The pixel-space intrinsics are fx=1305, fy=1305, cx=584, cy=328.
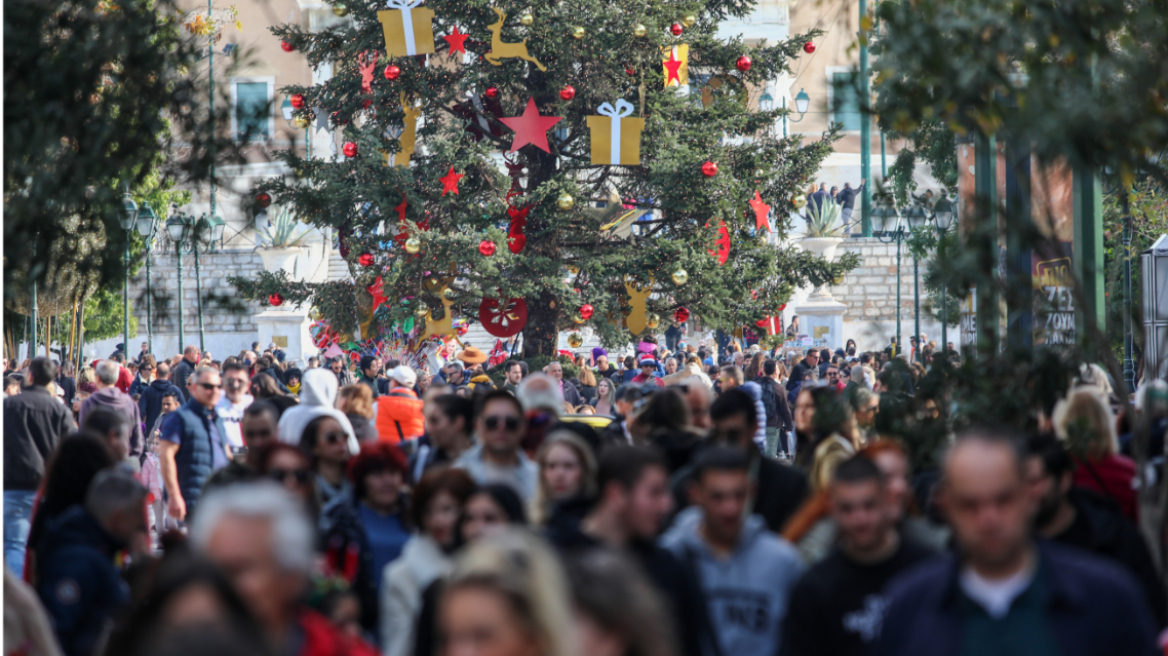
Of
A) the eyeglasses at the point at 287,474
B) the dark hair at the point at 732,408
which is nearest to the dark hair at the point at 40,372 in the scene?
the eyeglasses at the point at 287,474

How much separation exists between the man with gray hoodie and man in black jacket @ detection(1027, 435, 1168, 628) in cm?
83

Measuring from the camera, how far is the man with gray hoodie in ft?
13.0

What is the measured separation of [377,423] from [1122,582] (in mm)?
6943

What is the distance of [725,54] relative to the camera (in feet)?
62.7

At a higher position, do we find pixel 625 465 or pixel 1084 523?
pixel 625 465

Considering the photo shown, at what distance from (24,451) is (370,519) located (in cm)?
419

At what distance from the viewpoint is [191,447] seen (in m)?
8.13

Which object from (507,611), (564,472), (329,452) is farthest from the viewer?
(329,452)

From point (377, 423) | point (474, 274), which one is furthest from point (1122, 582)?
point (474, 274)

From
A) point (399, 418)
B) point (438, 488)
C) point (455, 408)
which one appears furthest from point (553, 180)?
point (438, 488)

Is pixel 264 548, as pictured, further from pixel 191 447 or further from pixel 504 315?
pixel 504 315

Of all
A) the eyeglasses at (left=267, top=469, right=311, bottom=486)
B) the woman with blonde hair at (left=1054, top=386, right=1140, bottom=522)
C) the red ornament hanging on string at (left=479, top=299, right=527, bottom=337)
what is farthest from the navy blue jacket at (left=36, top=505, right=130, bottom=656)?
the red ornament hanging on string at (left=479, top=299, right=527, bottom=337)

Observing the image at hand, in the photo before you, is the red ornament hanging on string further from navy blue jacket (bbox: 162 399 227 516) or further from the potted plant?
the potted plant

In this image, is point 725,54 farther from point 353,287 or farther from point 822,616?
point 822,616
